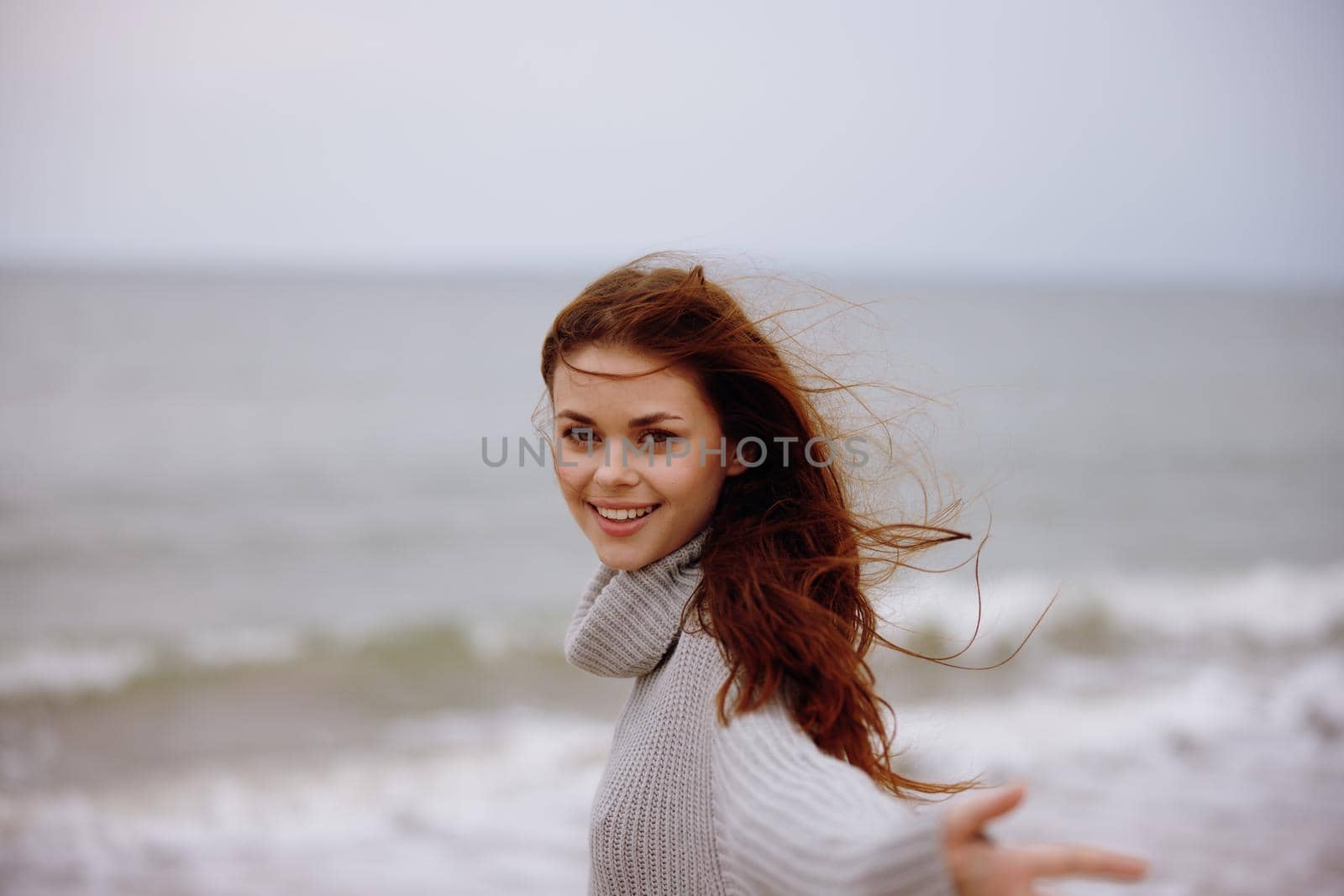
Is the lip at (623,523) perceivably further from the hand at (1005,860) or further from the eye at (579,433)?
the hand at (1005,860)

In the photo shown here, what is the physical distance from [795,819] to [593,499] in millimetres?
636

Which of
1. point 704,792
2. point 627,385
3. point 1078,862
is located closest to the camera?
point 1078,862

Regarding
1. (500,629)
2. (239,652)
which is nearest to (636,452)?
(500,629)

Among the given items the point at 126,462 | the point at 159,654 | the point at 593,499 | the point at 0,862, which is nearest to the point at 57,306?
the point at 126,462

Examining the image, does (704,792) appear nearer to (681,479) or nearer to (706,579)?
(706,579)

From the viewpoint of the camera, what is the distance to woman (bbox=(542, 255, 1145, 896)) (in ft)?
4.53

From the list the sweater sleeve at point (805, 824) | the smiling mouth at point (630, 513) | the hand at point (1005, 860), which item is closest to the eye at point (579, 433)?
the smiling mouth at point (630, 513)

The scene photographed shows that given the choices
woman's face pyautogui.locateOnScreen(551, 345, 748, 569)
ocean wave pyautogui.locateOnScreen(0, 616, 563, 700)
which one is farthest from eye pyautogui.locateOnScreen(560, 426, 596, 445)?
ocean wave pyautogui.locateOnScreen(0, 616, 563, 700)

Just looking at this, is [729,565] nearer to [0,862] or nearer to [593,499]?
[593,499]

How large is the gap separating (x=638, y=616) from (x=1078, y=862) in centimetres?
77

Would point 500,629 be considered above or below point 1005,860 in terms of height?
below

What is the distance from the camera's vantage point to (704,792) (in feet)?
4.60

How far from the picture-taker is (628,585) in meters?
1.66

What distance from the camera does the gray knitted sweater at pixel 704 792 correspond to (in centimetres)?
106
